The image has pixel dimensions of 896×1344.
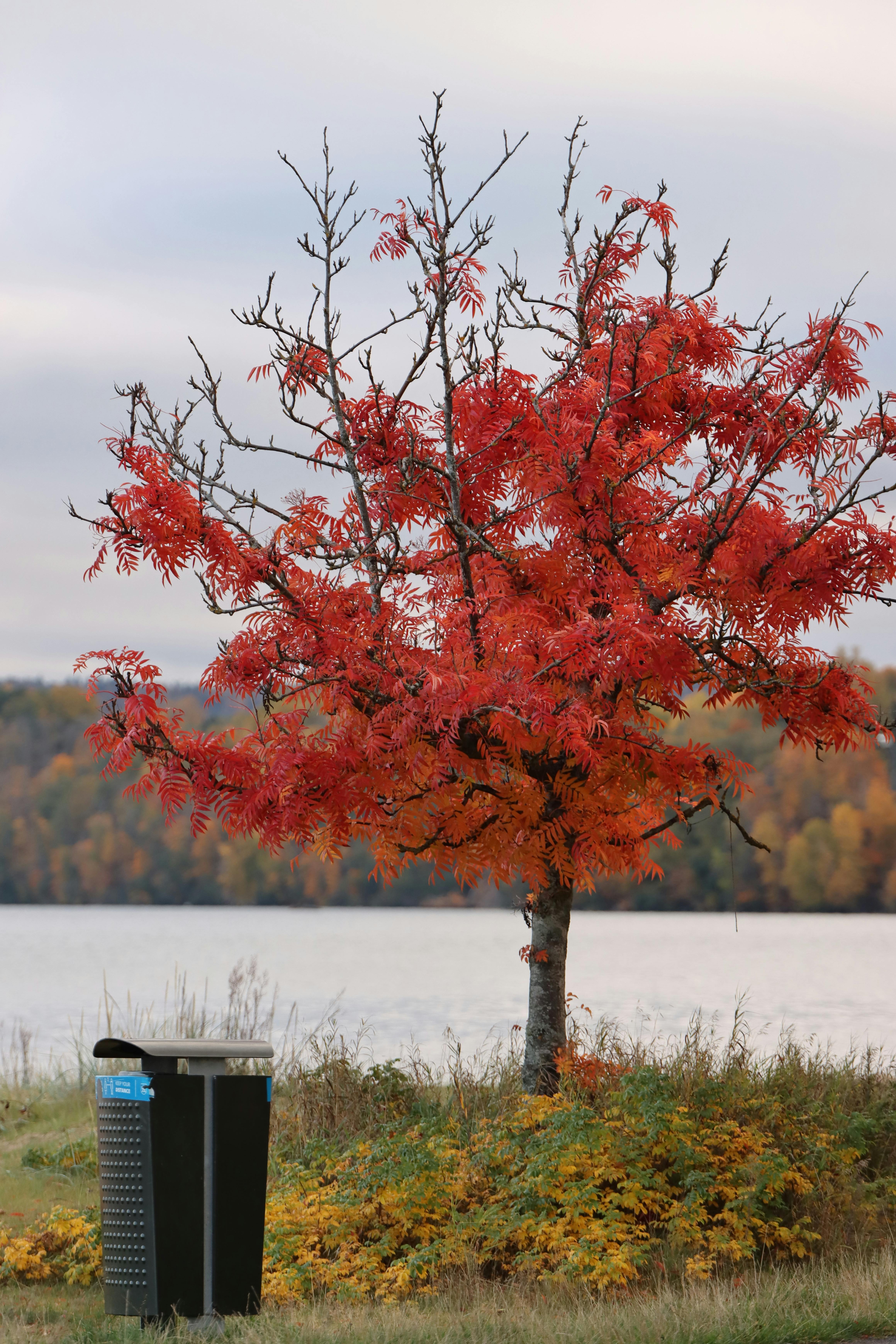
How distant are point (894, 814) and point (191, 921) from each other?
36.4 meters

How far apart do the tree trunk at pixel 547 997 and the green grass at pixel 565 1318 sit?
2319 millimetres

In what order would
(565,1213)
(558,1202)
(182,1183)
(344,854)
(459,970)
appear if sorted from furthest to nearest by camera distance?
1. (344,854)
2. (459,970)
3. (558,1202)
4. (565,1213)
5. (182,1183)

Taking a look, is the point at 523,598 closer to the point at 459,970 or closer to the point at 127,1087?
the point at 127,1087

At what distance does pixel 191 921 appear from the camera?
232ft

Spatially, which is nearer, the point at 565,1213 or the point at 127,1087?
the point at 127,1087

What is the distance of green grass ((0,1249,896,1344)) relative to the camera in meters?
5.69

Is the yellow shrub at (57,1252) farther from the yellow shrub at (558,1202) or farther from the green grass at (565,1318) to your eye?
the yellow shrub at (558,1202)

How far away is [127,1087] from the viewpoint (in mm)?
5984

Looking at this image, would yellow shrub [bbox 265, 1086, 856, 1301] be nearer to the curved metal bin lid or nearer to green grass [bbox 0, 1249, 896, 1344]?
green grass [bbox 0, 1249, 896, 1344]

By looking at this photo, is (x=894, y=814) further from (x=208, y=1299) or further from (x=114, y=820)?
(x=208, y=1299)

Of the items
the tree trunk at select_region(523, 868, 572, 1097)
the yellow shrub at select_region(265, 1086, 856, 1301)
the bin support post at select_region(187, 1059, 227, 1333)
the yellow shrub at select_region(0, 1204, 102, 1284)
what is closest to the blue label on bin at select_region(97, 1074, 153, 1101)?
the bin support post at select_region(187, 1059, 227, 1333)

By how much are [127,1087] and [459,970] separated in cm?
3196

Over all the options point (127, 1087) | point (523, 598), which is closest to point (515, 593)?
point (523, 598)

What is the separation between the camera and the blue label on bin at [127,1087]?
5930 millimetres
